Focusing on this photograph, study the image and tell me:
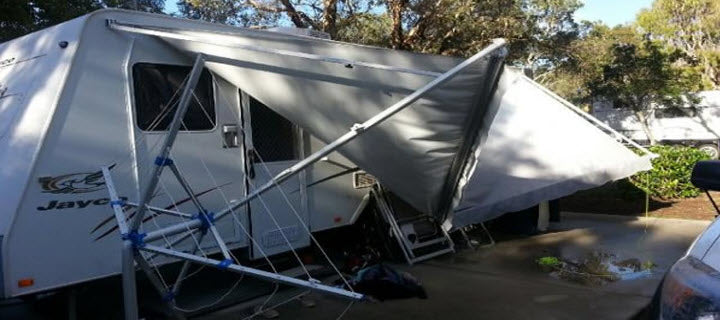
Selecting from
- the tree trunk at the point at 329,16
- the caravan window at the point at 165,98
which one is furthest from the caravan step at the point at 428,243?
the tree trunk at the point at 329,16

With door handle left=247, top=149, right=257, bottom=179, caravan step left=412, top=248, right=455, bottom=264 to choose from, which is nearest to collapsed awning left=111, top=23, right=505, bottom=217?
door handle left=247, top=149, right=257, bottom=179

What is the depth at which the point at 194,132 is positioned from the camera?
557cm

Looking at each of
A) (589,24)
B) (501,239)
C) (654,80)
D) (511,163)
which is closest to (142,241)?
(511,163)

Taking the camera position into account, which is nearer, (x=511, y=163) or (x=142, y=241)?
(x=142, y=241)

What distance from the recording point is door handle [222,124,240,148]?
19.0 feet

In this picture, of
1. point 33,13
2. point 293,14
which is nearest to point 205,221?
point 293,14

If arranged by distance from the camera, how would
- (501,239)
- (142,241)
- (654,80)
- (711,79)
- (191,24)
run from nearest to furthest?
1. (142,241)
2. (191,24)
3. (501,239)
4. (654,80)
5. (711,79)

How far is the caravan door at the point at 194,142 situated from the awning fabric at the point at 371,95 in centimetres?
32

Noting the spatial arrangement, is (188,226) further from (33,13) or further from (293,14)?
(33,13)

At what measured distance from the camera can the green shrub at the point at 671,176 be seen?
11609mm

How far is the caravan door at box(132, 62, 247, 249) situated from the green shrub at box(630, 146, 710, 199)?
8.45m

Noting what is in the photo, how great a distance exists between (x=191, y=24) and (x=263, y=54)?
1024 millimetres

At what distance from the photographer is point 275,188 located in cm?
618

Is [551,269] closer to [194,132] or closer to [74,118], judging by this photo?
[194,132]
